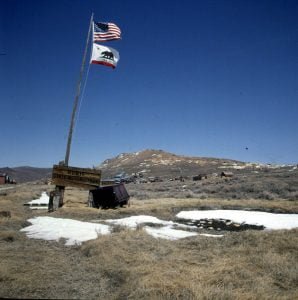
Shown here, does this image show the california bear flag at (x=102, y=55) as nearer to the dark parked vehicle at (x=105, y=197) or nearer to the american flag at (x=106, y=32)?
the american flag at (x=106, y=32)

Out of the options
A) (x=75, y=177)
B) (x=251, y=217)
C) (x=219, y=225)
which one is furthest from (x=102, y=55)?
(x=251, y=217)

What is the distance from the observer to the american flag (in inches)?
672

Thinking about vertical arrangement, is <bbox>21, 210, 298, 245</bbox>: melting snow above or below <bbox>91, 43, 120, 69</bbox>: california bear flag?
below

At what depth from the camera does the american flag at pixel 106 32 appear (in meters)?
17.1

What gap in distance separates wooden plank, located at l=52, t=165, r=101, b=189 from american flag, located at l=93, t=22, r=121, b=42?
6.95 m

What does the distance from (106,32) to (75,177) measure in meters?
7.86

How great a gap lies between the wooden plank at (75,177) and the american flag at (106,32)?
22.8ft

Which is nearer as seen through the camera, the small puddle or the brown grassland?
the brown grassland

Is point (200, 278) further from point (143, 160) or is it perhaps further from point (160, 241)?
point (143, 160)

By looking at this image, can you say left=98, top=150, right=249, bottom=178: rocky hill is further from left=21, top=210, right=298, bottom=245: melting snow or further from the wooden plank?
the wooden plank

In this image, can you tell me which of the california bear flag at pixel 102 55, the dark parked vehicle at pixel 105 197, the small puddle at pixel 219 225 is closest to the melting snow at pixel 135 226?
the small puddle at pixel 219 225

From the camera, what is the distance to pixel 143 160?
12375cm

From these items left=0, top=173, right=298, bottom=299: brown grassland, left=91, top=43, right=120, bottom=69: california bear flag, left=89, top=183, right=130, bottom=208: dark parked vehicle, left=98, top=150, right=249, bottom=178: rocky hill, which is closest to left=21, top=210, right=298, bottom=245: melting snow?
left=0, top=173, right=298, bottom=299: brown grassland

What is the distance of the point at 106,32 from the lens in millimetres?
17266
